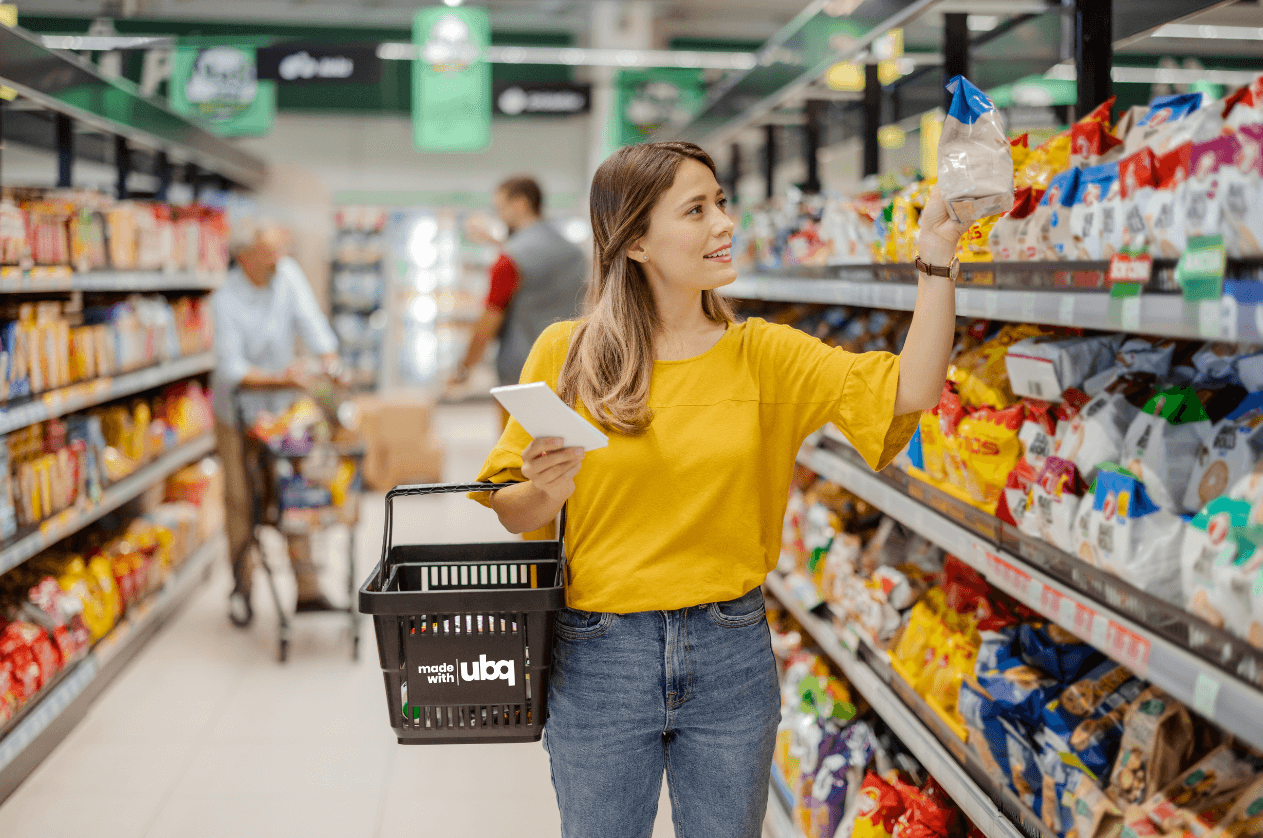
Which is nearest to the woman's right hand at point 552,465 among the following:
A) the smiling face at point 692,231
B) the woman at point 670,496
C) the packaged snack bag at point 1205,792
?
the woman at point 670,496

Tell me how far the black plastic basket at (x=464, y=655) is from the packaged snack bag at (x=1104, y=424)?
0.85 meters

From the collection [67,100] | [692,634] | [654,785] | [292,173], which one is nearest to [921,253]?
[692,634]

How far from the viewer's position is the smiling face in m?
1.63

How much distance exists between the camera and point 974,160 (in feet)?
4.51

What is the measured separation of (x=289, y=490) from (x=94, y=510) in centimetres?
78

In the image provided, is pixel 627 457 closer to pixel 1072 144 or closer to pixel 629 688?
pixel 629 688

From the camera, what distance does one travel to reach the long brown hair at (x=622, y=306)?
5.28ft

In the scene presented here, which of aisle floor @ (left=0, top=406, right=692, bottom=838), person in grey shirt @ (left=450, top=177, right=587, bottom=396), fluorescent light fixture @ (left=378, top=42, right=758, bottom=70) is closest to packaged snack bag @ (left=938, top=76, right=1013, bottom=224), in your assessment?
aisle floor @ (left=0, top=406, right=692, bottom=838)

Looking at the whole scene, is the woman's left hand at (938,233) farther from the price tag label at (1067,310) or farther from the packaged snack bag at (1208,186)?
the packaged snack bag at (1208,186)

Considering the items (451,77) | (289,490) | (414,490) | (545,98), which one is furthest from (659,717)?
(545,98)

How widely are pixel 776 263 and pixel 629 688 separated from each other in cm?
216

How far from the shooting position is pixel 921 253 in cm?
148

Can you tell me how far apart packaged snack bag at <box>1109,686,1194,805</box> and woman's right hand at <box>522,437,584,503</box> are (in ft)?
3.06

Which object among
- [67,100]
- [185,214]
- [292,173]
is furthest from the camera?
[292,173]
